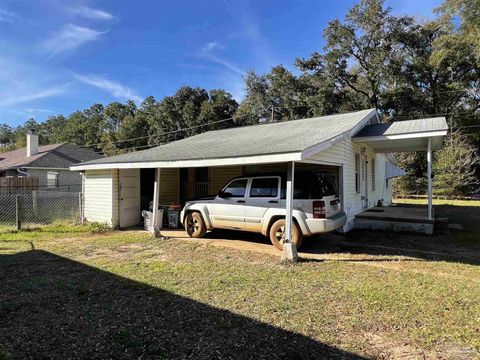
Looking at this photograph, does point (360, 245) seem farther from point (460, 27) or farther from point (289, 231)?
point (460, 27)

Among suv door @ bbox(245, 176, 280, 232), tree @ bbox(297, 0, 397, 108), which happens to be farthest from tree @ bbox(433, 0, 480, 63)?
suv door @ bbox(245, 176, 280, 232)

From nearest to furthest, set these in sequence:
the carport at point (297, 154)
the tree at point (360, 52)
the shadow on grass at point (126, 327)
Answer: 1. the shadow on grass at point (126, 327)
2. the carport at point (297, 154)
3. the tree at point (360, 52)

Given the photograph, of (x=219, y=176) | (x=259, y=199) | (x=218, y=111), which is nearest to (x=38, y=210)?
(x=219, y=176)

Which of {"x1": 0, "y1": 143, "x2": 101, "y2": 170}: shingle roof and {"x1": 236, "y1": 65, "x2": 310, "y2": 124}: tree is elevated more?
{"x1": 236, "y1": 65, "x2": 310, "y2": 124}: tree

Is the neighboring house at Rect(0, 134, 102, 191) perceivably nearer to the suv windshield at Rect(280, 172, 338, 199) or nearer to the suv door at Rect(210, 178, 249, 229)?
the suv door at Rect(210, 178, 249, 229)

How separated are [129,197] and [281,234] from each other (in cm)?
680

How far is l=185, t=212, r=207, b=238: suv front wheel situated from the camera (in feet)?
32.2

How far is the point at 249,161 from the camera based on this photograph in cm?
748

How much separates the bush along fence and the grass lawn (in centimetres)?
425

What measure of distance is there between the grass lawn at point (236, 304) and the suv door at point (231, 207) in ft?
3.10

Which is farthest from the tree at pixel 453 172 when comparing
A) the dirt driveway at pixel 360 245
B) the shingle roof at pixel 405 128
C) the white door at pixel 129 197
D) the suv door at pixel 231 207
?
the white door at pixel 129 197

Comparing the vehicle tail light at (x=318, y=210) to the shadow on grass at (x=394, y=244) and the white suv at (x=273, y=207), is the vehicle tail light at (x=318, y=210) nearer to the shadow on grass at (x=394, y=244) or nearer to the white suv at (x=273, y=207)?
the white suv at (x=273, y=207)

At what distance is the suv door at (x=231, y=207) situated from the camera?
881 cm

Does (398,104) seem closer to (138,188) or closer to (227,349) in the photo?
(138,188)
